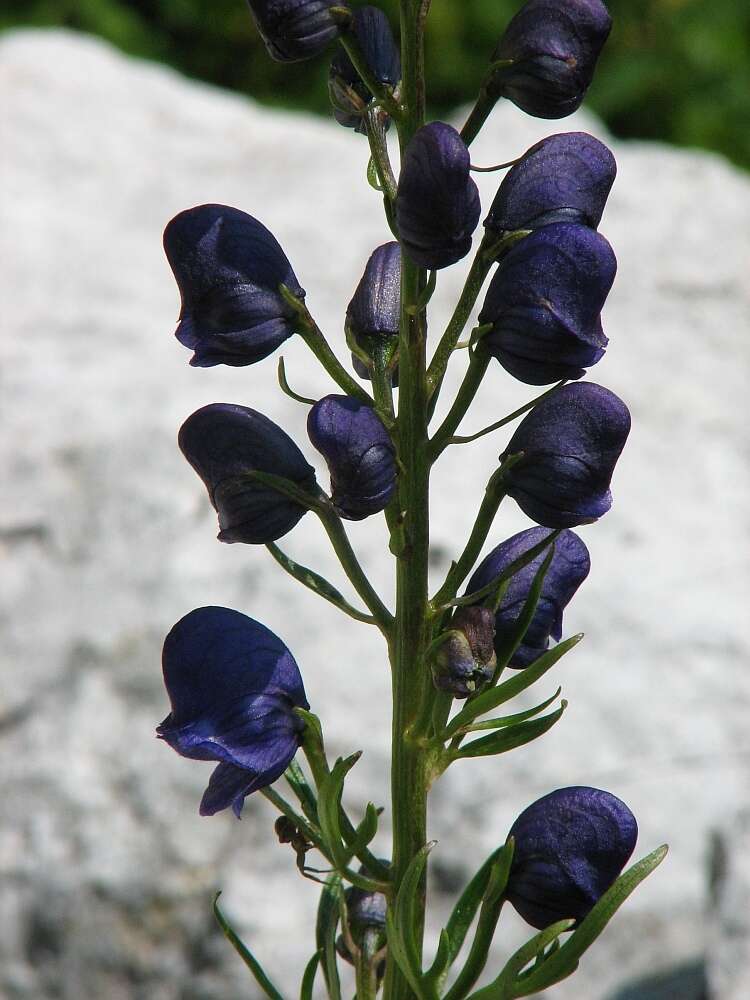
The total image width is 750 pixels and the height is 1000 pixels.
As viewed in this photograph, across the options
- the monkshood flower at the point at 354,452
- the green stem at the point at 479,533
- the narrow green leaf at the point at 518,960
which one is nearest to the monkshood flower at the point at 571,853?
the narrow green leaf at the point at 518,960

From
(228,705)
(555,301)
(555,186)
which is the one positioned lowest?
(228,705)

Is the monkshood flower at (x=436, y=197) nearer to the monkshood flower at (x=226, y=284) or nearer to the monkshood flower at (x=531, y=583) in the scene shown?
the monkshood flower at (x=226, y=284)

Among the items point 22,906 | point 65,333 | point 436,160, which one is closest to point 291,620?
point 22,906

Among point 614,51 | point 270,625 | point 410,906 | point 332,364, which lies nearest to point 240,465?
point 332,364

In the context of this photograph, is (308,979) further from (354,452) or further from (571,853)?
(354,452)

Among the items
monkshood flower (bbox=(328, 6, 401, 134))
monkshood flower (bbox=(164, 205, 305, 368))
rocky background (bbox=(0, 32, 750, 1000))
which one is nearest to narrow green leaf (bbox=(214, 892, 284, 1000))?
monkshood flower (bbox=(164, 205, 305, 368))

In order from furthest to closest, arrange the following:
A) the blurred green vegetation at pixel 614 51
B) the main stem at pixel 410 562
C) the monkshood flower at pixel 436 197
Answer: the blurred green vegetation at pixel 614 51 < the main stem at pixel 410 562 < the monkshood flower at pixel 436 197
